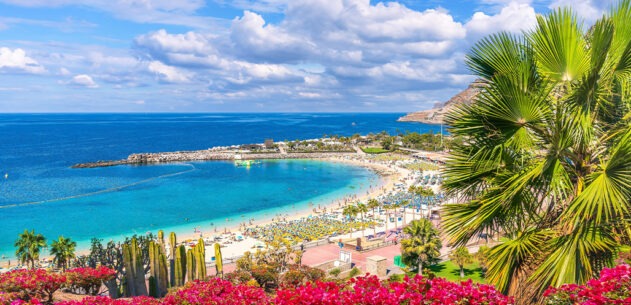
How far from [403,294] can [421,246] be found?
Answer: 1833cm

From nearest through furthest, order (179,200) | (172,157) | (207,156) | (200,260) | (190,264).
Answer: (200,260)
(190,264)
(179,200)
(172,157)
(207,156)

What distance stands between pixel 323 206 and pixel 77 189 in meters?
38.6

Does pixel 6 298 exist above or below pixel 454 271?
above

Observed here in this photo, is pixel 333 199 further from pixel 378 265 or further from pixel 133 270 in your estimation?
pixel 133 270

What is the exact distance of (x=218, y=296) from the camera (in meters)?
7.95

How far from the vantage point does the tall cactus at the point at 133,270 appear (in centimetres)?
1995

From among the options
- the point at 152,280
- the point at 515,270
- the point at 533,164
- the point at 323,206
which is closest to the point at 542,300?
the point at 515,270

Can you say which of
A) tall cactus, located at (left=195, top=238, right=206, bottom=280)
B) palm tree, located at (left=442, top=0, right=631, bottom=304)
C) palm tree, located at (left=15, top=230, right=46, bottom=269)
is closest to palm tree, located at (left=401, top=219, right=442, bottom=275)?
tall cactus, located at (left=195, top=238, right=206, bottom=280)

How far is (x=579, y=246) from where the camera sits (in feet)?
13.7

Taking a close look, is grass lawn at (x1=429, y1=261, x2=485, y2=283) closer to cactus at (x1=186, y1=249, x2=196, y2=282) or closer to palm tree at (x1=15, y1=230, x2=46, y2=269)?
cactus at (x1=186, y1=249, x2=196, y2=282)

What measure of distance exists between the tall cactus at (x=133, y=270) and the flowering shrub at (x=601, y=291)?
19.7m

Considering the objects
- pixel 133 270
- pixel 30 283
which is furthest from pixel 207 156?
pixel 30 283

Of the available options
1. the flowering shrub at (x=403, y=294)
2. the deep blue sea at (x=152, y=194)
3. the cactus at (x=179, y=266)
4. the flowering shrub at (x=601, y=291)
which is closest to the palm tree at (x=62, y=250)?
the cactus at (x=179, y=266)

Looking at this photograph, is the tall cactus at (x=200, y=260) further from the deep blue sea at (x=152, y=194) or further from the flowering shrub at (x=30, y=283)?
the deep blue sea at (x=152, y=194)
